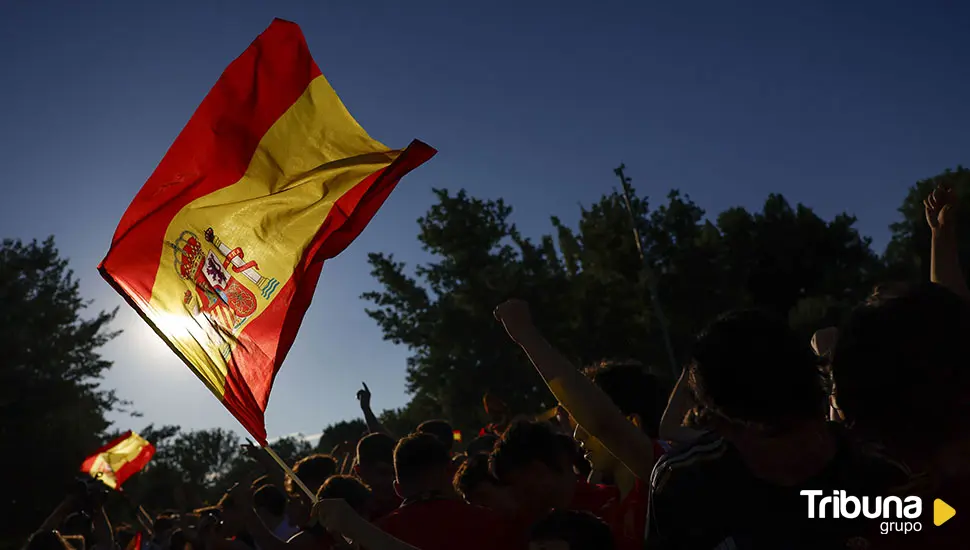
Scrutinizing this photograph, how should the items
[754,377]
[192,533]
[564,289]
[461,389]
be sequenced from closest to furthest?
[754,377] → [192,533] → [461,389] → [564,289]

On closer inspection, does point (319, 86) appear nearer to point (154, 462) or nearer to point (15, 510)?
point (15, 510)

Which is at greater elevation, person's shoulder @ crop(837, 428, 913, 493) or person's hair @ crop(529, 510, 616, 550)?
person's shoulder @ crop(837, 428, 913, 493)

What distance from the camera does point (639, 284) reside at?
106 ft

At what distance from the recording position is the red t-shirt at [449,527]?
2889mm

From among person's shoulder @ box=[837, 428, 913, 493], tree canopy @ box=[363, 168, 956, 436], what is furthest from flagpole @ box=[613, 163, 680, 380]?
person's shoulder @ box=[837, 428, 913, 493]

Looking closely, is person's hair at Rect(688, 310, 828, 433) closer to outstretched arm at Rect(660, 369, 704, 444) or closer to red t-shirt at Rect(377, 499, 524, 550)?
outstretched arm at Rect(660, 369, 704, 444)

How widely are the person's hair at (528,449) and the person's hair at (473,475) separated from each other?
53 cm

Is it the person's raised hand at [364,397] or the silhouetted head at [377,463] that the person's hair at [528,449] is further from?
the person's raised hand at [364,397]

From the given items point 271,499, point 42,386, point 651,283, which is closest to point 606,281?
point 651,283

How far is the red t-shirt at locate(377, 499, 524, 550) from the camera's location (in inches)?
114

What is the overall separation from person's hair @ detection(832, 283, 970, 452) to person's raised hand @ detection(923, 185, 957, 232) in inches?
65.9

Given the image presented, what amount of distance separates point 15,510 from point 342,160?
23728 mm

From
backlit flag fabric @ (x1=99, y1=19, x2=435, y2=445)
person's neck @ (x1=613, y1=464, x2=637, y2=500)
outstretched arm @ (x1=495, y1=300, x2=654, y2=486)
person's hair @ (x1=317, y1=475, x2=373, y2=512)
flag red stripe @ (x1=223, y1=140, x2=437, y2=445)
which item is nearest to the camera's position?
outstretched arm @ (x1=495, y1=300, x2=654, y2=486)

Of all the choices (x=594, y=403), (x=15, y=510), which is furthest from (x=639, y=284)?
(x=594, y=403)
